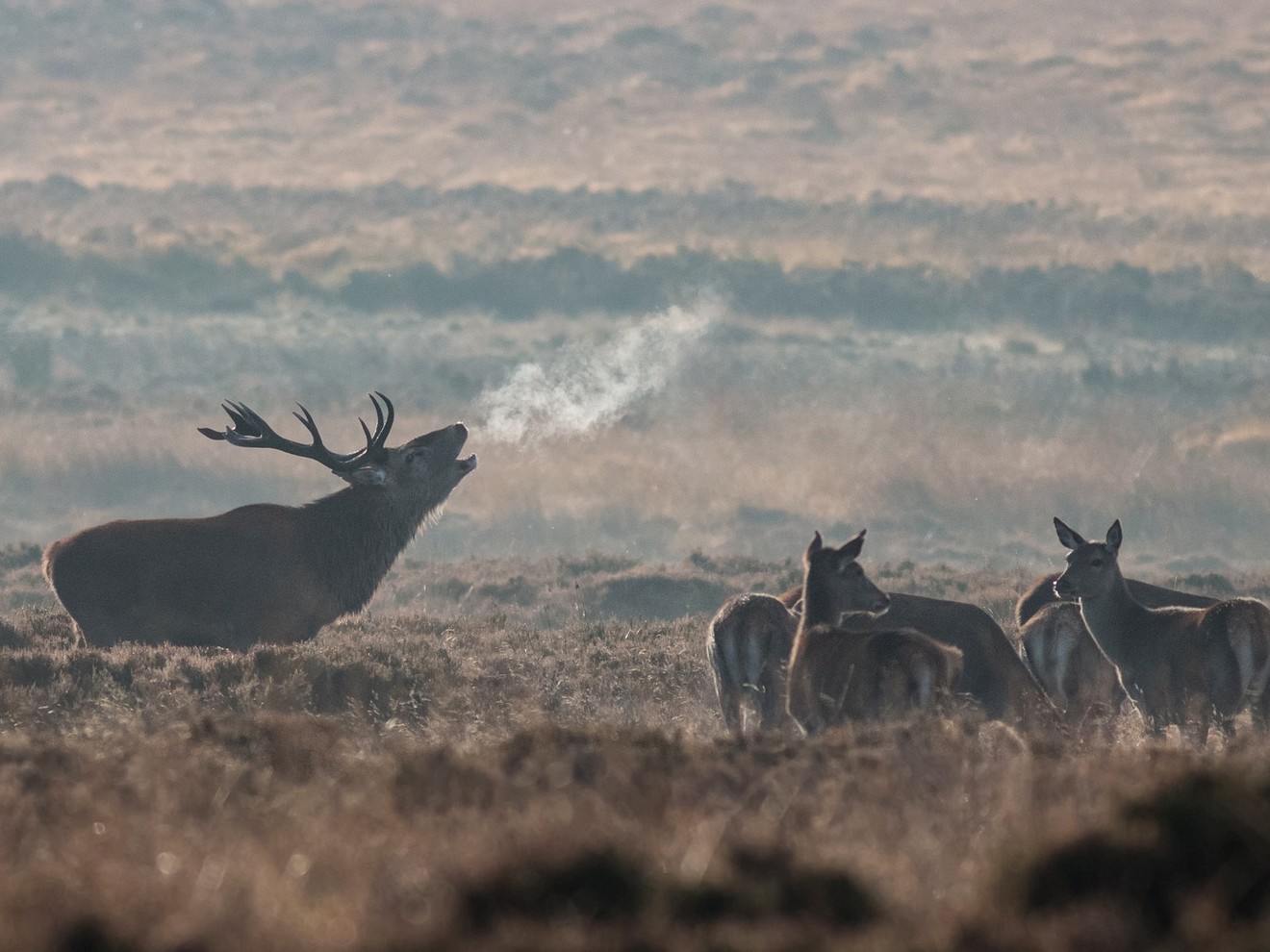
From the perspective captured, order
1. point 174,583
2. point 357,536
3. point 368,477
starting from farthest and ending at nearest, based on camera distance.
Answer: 1. point 368,477
2. point 357,536
3. point 174,583

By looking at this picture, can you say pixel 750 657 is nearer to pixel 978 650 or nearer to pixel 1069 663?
pixel 978 650

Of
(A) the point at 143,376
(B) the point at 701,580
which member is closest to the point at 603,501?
(A) the point at 143,376

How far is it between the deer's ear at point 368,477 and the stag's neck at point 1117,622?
589 cm

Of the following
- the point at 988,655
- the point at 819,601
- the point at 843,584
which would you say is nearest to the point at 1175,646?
the point at 988,655

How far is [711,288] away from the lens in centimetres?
6050

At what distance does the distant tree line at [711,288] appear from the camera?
185ft

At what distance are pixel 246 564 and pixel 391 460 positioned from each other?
2.06m

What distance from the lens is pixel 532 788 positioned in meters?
7.52

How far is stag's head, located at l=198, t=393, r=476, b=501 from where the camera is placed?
651 inches

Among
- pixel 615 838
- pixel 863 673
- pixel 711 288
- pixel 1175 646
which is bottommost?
pixel 711 288

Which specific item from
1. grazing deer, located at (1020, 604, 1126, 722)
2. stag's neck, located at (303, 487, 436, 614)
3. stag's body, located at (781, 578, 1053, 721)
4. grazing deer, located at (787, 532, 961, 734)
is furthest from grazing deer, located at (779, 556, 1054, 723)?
stag's neck, located at (303, 487, 436, 614)

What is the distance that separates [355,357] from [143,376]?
6.32 m

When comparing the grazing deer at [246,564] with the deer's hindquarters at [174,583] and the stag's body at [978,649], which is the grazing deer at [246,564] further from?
the stag's body at [978,649]

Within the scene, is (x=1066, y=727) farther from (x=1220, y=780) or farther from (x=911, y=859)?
(x=911, y=859)
